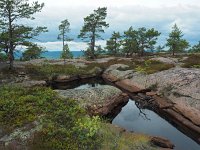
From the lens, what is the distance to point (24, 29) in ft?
134

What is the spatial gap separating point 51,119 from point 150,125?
452 inches

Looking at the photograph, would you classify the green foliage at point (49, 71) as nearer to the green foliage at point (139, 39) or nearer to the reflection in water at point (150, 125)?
the reflection in water at point (150, 125)

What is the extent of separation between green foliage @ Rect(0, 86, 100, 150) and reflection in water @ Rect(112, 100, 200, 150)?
7068 millimetres

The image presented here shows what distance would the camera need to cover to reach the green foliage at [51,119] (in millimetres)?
16219

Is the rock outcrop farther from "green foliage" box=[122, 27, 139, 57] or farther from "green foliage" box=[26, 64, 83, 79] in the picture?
"green foliage" box=[122, 27, 139, 57]

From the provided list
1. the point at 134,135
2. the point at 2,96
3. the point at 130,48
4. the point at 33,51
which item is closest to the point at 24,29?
the point at 33,51

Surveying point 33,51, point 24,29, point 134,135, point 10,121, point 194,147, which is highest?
point 24,29

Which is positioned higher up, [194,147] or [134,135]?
[134,135]

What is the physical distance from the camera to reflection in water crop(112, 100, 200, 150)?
2208cm

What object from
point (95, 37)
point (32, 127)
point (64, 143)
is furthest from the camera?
point (95, 37)

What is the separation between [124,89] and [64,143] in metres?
24.8

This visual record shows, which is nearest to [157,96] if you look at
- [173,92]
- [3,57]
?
[173,92]

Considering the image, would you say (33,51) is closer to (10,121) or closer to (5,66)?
(5,66)

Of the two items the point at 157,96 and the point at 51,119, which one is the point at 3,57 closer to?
the point at 157,96
